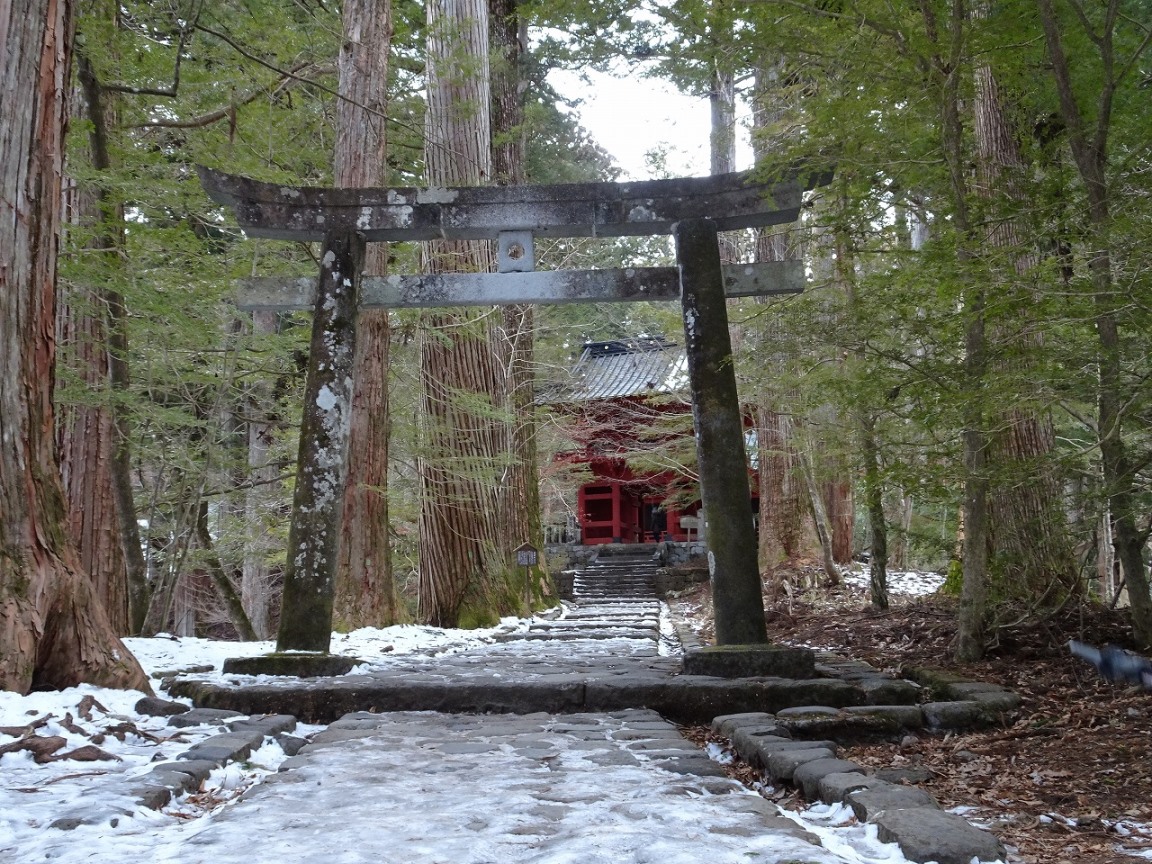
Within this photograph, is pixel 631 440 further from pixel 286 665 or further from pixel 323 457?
pixel 286 665

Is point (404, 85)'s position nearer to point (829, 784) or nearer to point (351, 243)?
point (351, 243)

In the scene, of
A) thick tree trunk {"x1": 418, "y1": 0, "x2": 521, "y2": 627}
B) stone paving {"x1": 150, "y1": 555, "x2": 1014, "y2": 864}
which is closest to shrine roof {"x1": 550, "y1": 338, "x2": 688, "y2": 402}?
thick tree trunk {"x1": 418, "y1": 0, "x2": 521, "y2": 627}

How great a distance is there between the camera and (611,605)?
Answer: 55.2 feet

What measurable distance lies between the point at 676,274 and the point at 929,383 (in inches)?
90.6

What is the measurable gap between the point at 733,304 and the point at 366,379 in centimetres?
568

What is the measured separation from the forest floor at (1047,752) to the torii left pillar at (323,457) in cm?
289

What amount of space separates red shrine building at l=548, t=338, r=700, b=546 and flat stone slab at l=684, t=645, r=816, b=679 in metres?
9.78

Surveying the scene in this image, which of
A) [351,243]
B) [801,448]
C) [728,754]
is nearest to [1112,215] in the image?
[728,754]

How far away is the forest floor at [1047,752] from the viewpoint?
2.97m

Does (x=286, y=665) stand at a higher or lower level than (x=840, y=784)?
lower

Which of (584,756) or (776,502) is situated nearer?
(584,756)

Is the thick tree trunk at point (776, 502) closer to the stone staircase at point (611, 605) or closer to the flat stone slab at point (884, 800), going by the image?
the stone staircase at point (611, 605)

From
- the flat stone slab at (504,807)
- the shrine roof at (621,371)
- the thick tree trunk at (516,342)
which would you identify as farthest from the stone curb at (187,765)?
the shrine roof at (621,371)

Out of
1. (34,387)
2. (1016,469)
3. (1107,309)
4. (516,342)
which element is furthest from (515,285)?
(516,342)
